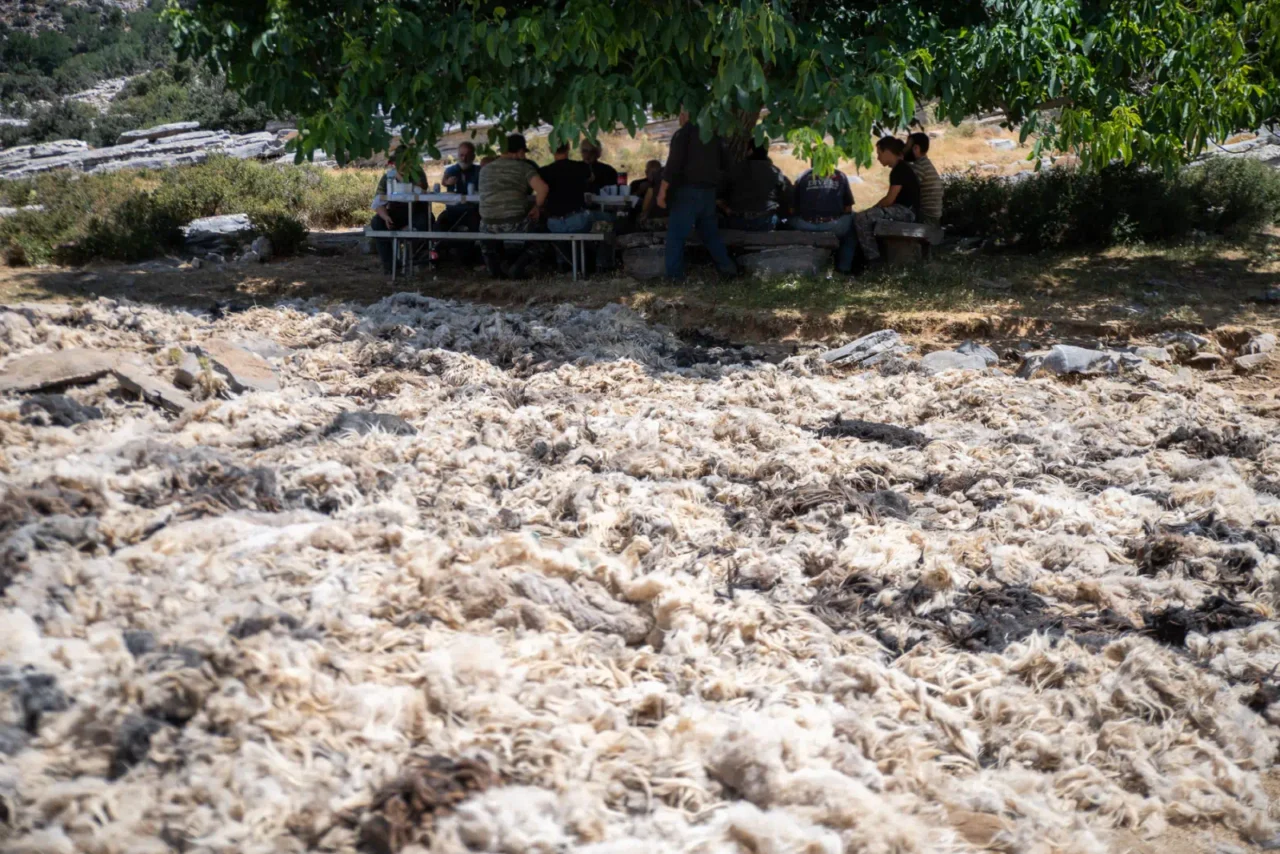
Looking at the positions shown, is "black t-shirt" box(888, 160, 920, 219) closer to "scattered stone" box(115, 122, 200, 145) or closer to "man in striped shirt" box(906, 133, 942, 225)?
"man in striped shirt" box(906, 133, 942, 225)

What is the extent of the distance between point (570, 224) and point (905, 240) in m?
3.10

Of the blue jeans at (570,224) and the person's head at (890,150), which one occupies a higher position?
the person's head at (890,150)

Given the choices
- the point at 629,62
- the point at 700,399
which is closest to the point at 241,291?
the point at 629,62

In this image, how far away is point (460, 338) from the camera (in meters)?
7.03

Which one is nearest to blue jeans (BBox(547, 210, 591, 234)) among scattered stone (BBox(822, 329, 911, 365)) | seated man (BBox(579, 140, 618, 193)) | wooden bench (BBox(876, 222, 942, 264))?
seated man (BBox(579, 140, 618, 193))

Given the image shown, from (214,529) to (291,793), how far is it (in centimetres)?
147

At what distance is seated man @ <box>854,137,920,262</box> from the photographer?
9453mm

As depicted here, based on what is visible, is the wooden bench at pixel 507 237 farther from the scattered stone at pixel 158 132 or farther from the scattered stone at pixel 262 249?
the scattered stone at pixel 158 132

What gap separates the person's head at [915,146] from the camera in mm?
9766

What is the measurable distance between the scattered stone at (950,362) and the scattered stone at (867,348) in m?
0.27

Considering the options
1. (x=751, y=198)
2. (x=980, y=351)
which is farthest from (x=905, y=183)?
(x=980, y=351)

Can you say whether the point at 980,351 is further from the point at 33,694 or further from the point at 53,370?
the point at 33,694

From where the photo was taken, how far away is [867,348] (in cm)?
Result: 705

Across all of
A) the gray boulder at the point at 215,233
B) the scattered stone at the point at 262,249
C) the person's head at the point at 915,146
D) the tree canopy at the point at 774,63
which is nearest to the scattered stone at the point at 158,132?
the gray boulder at the point at 215,233
